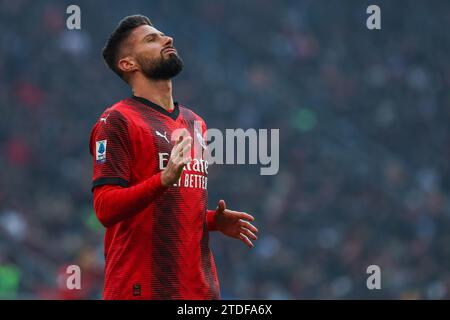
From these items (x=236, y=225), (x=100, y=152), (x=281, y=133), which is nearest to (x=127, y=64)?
(x=100, y=152)

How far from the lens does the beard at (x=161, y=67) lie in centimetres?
437

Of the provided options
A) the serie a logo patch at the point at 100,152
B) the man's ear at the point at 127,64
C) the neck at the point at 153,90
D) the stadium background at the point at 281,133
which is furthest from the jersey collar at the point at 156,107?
the stadium background at the point at 281,133

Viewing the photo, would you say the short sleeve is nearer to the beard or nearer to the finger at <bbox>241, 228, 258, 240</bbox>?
the beard

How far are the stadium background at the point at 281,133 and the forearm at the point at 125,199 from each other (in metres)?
5.48

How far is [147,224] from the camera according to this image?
4.13 meters

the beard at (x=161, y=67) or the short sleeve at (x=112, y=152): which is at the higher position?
the beard at (x=161, y=67)

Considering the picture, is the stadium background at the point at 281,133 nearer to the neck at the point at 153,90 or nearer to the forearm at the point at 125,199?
the neck at the point at 153,90

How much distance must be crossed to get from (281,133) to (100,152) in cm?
965

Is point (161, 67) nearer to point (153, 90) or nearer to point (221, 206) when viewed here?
point (153, 90)

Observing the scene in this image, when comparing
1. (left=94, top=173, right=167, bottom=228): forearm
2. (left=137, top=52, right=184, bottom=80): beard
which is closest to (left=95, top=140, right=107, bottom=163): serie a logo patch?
(left=94, top=173, right=167, bottom=228): forearm

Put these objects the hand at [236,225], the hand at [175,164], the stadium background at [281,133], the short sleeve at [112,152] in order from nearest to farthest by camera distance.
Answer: the hand at [175,164]
the short sleeve at [112,152]
the hand at [236,225]
the stadium background at [281,133]
